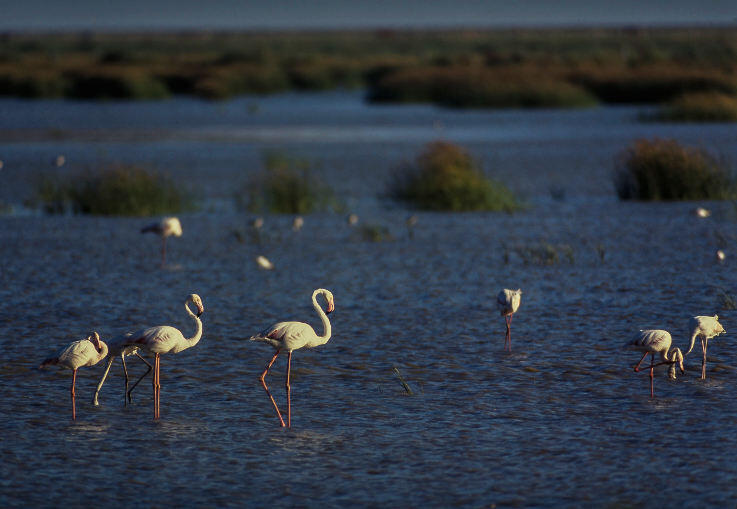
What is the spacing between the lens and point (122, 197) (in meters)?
22.4

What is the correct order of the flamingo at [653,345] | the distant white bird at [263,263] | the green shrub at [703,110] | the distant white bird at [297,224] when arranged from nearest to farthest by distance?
the flamingo at [653,345] < the distant white bird at [263,263] < the distant white bird at [297,224] < the green shrub at [703,110]

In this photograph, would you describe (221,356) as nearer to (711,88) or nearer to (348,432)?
(348,432)

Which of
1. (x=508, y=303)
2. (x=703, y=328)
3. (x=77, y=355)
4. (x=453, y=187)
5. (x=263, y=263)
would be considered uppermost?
(x=453, y=187)

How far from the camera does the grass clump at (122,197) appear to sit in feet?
73.3

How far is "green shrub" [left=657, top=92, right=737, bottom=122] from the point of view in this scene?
43.3 m

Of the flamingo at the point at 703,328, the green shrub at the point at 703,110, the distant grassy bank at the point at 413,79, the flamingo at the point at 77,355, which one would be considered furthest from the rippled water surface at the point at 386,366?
the distant grassy bank at the point at 413,79

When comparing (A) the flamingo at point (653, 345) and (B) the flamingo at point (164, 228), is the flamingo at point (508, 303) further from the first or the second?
(B) the flamingo at point (164, 228)

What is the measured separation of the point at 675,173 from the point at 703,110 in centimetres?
2205

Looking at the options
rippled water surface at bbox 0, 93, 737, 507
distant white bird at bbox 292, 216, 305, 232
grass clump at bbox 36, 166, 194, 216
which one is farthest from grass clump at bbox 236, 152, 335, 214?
distant white bird at bbox 292, 216, 305, 232

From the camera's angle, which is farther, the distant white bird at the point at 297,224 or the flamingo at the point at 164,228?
the distant white bird at the point at 297,224

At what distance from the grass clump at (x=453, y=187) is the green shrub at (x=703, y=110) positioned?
22.5 metres

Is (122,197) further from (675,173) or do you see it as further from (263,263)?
(675,173)

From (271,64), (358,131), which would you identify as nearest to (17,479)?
(358,131)

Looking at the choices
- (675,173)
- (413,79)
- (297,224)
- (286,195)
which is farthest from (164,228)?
(413,79)
